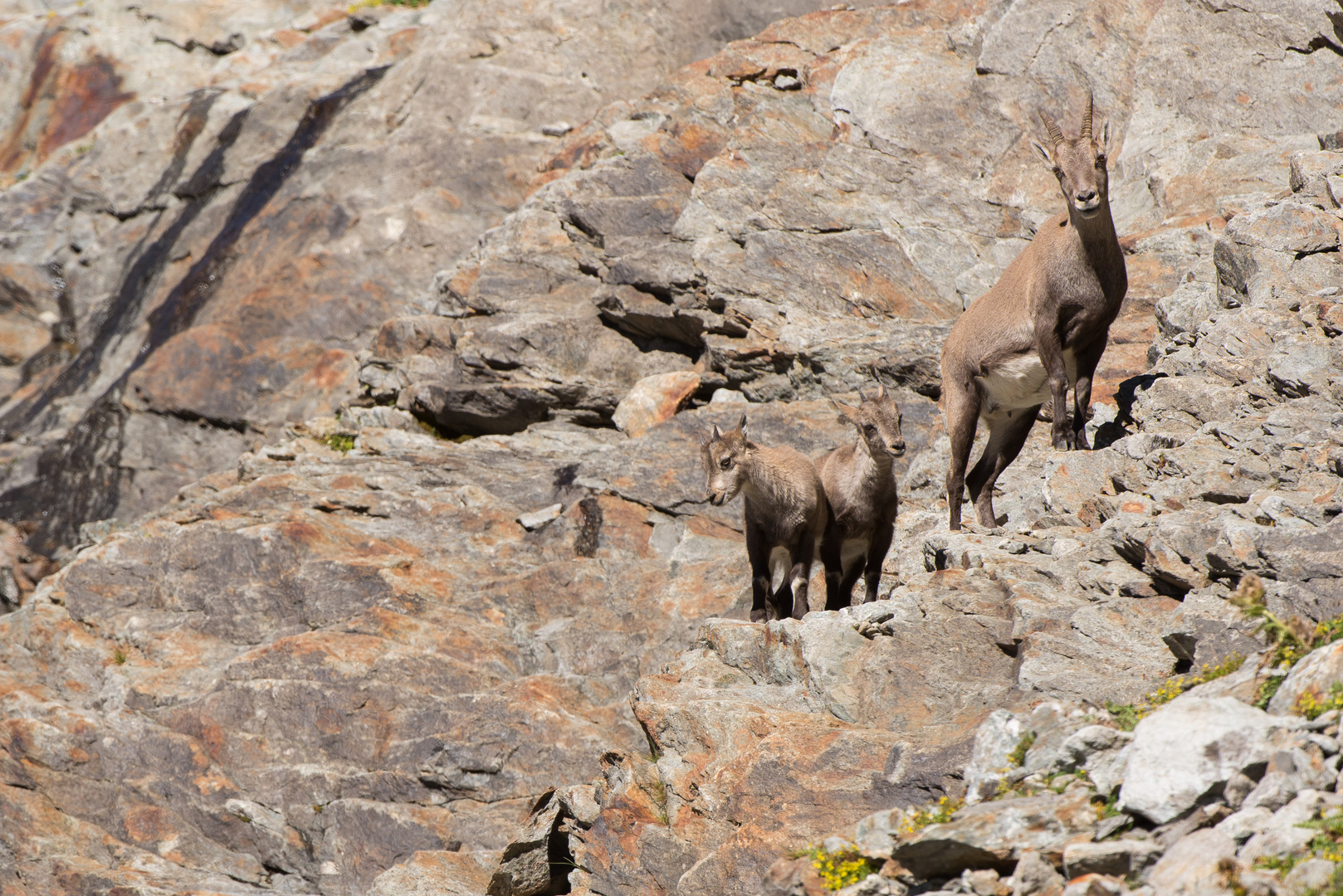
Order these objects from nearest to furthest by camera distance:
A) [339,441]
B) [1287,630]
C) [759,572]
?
[1287,630] → [759,572] → [339,441]

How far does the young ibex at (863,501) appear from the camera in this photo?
29.2 ft

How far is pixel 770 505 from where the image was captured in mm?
9180

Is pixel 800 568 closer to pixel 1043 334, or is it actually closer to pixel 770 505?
pixel 770 505

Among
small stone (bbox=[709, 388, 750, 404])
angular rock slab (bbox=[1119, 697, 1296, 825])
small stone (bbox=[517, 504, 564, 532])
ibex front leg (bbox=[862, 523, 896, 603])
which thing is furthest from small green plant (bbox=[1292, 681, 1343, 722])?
small stone (bbox=[709, 388, 750, 404])

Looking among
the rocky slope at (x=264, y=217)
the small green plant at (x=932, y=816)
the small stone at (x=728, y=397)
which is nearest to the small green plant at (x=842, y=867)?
the small green plant at (x=932, y=816)

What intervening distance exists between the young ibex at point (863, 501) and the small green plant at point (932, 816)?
360 centimetres

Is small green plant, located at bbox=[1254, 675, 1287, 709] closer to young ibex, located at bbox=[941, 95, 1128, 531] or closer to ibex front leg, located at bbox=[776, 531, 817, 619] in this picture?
young ibex, located at bbox=[941, 95, 1128, 531]

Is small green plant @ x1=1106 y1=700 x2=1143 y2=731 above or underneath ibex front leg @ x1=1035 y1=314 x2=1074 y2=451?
above

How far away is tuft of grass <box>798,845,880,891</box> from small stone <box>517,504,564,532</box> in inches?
262

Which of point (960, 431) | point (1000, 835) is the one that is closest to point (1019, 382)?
point (960, 431)

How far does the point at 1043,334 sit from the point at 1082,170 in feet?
3.99

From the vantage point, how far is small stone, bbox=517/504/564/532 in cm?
1166

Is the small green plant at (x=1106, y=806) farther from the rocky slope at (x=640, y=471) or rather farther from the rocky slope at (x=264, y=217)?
the rocky slope at (x=264, y=217)

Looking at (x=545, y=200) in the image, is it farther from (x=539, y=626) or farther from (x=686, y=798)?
(x=686, y=798)
